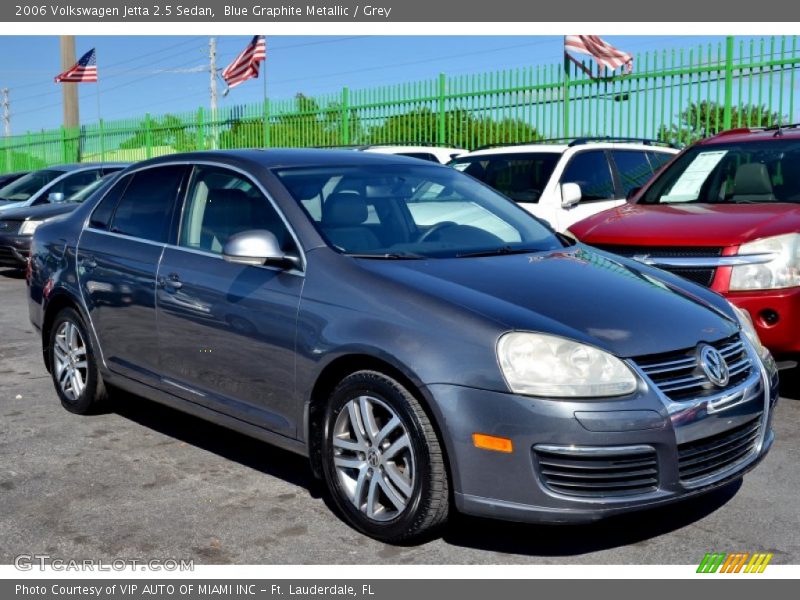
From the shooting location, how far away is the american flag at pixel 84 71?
24766 millimetres

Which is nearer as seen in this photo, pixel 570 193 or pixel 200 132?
pixel 570 193

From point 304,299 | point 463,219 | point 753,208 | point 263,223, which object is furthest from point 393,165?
point 753,208

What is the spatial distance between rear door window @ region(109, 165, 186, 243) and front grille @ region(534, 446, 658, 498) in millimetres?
2643

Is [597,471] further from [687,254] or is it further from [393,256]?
[687,254]

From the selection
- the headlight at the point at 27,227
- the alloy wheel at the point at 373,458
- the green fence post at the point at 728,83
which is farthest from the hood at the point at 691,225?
the headlight at the point at 27,227

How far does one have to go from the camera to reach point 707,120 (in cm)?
1259

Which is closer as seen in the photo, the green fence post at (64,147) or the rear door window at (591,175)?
the rear door window at (591,175)

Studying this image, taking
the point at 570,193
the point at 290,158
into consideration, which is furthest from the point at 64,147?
the point at 290,158

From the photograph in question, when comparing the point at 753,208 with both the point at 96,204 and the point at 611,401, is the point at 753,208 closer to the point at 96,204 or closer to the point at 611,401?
the point at 611,401

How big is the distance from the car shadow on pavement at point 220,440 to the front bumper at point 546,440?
121cm

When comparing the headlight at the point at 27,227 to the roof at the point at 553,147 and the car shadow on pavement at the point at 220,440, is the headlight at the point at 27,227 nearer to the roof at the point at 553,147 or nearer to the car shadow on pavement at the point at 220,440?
the roof at the point at 553,147

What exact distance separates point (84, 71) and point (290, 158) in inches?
843

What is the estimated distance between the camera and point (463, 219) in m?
5.20

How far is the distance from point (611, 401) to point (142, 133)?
24433mm
